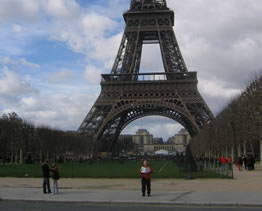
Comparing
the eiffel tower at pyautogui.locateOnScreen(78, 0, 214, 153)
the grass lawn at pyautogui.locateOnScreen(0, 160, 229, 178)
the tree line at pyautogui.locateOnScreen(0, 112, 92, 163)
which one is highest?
the eiffel tower at pyautogui.locateOnScreen(78, 0, 214, 153)

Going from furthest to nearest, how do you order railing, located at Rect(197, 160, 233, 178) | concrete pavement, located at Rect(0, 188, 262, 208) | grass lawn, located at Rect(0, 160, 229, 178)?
grass lawn, located at Rect(0, 160, 229, 178) → railing, located at Rect(197, 160, 233, 178) → concrete pavement, located at Rect(0, 188, 262, 208)

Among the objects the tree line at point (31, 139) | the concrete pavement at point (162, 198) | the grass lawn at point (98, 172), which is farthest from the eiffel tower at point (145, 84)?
the concrete pavement at point (162, 198)

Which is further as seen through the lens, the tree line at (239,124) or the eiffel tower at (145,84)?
the eiffel tower at (145,84)

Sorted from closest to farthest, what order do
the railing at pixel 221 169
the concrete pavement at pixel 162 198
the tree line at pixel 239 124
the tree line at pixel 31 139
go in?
the concrete pavement at pixel 162 198
the railing at pixel 221 169
the tree line at pixel 239 124
the tree line at pixel 31 139

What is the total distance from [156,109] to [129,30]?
68.7 ft

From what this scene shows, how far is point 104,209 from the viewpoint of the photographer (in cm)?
1452

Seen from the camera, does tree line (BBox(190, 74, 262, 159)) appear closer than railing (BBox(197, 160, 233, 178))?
No

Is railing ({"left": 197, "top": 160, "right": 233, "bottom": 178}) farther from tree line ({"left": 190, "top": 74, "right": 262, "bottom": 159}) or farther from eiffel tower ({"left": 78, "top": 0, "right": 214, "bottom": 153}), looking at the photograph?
eiffel tower ({"left": 78, "top": 0, "right": 214, "bottom": 153})

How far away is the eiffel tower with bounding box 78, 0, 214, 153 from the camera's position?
7219 cm

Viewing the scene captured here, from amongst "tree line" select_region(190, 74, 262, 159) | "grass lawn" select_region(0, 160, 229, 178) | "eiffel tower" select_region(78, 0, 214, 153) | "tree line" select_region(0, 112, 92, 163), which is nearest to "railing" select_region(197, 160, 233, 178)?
"grass lawn" select_region(0, 160, 229, 178)

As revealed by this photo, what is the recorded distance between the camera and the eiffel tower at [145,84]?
72.2 meters

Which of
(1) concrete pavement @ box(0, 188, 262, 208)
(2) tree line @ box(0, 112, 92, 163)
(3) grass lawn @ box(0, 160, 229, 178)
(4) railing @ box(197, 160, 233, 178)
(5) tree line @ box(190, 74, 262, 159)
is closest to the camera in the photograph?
(1) concrete pavement @ box(0, 188, 262, 208)

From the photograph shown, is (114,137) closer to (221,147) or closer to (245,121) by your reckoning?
(221,147)

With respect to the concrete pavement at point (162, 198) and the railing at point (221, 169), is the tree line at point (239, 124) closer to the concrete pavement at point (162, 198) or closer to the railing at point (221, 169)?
the railing at point (221, 169)
